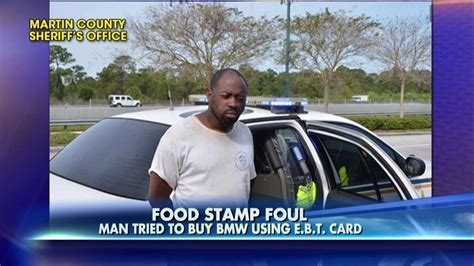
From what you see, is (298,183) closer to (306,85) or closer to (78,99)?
(306,85)

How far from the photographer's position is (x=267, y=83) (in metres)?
2.86

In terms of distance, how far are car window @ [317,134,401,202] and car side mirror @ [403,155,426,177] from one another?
14 centimetres

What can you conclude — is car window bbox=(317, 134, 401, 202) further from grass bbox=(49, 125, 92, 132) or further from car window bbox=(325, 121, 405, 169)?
grass bbox=(49, 125, 92, 132)

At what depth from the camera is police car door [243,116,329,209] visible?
8.84 feet

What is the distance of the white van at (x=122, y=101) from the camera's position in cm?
277

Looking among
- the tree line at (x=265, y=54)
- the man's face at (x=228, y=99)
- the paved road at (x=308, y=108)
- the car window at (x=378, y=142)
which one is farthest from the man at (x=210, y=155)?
the car window at (x=378, y=142)

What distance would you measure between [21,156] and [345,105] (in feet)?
6.74

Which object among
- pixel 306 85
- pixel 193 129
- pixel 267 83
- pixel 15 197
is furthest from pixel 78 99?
pixel 306 85

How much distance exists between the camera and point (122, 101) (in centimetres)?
279

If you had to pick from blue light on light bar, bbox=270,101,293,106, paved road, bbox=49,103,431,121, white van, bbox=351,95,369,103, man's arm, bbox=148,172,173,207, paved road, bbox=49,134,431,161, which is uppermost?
white van, bbox=351,95,369,103

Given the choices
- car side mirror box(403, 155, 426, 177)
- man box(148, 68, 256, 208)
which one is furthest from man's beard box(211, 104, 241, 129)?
car side mirror box(403, 155, 426, 177)

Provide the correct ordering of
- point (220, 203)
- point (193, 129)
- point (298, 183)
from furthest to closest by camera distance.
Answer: point (298, 183), point (220, 203), point (193, 129)

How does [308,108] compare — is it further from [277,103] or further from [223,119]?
[223,119]

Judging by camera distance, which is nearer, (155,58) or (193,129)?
(193,129)
